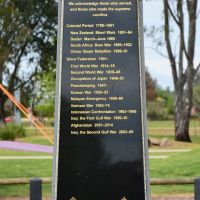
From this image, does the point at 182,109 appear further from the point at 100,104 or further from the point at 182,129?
the point at 100,104

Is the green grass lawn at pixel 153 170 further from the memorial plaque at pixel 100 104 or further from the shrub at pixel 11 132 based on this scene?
the shrub at pixel 11 132

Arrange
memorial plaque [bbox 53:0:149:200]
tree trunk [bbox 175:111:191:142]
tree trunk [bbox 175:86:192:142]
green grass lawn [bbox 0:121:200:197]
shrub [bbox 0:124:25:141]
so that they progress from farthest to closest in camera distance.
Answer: tree trunk [bbox 175:86:192:142], tree trunk [bbox 175:111:191:142], shrub [bbox 0:124:25:141], green grass lawn [bbox 0:121:200:197], memorial plaque [bbox 53:0:149:200]

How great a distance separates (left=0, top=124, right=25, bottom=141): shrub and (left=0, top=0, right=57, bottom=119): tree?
4.41 meters

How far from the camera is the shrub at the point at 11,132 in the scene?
32.9 meters

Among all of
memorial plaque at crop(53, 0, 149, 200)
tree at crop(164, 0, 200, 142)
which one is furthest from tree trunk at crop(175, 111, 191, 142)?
memorial plaque at crop(53, 0, 149, 200)

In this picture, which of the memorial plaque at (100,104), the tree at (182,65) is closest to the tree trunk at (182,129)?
the tree at (182,65)

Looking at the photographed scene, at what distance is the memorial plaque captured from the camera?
719 centimetres

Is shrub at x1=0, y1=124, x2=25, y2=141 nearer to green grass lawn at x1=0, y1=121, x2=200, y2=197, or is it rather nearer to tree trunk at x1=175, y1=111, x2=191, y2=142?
tree trunk at x1=175, y1=111, x2=191, y2=142

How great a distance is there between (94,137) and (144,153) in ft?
2.06

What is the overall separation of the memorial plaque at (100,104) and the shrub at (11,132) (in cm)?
2559

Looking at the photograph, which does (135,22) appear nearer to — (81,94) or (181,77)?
(81,94)

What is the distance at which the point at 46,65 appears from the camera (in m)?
45.4

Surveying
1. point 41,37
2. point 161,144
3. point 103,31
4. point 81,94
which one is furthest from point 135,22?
point 41,37

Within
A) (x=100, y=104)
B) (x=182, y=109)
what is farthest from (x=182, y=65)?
(x=100, y=104)
